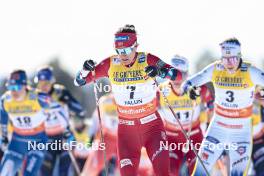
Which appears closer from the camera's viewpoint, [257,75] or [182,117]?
[257,75]

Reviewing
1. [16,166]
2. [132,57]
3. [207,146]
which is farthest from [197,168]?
[16,166]

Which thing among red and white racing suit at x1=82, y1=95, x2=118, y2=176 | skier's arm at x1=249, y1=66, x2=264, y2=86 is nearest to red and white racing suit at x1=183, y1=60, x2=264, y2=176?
Result: skier's arm at x1=249, y1=66, x2=264, y2=86

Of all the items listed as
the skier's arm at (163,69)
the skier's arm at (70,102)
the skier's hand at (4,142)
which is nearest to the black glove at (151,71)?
the skier's arm at (163,69)

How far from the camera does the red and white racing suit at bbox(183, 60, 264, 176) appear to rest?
1195cm

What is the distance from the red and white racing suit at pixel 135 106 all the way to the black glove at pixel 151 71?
0.24m

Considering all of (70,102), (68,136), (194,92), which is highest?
(194,92)

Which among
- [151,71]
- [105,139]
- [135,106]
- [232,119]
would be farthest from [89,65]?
[105,139]

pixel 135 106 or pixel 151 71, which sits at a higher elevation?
pixel 151 71

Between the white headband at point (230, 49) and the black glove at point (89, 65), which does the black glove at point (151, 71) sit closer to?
the black glove at point (89, 65)

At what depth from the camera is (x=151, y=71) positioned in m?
10.5

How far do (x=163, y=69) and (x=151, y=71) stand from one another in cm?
33

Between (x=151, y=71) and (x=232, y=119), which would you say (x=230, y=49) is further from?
(x=151, y=71)

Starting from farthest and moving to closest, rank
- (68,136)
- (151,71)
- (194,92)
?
1. (68,136)
2. (194,92)
3. (151,71)

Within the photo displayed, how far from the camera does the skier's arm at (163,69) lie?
10.7 metres
